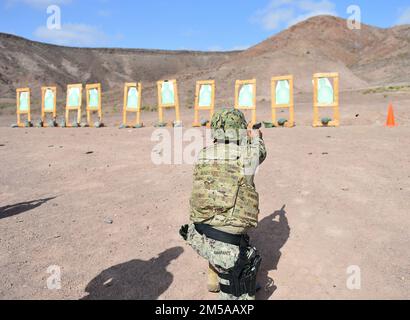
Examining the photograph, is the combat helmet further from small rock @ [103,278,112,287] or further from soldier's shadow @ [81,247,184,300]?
small rock @ [103,278,112,287]

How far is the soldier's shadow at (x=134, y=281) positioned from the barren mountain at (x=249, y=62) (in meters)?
23.7

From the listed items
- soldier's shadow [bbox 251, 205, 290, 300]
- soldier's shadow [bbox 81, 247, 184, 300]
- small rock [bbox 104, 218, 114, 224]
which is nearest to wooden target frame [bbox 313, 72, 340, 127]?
soldier's shadow [bbox 251, 205, 290, 300]

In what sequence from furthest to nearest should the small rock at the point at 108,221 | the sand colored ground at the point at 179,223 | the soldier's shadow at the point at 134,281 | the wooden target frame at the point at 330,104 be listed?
the wooden target frame at the point at 330,104 < the small rock at the point at 108,221 < the sand colored ground at the point at 179,223 < the soldier's shadow at the point at 134,281

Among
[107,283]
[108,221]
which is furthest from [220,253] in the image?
[108,221]

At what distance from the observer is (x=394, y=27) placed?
6575 centimetres

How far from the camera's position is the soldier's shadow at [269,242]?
11.9 feet

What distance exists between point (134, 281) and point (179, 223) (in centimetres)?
143

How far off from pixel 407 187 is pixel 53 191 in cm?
580

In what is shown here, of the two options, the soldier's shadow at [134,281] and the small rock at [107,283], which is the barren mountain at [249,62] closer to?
the soldier's shadow at [134,281]

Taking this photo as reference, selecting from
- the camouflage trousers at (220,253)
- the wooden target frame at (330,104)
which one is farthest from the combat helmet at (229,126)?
the wooden target frame at (330,104)

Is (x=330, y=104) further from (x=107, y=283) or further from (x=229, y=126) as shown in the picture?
(x=107, y=283)

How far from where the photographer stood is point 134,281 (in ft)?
12.5
